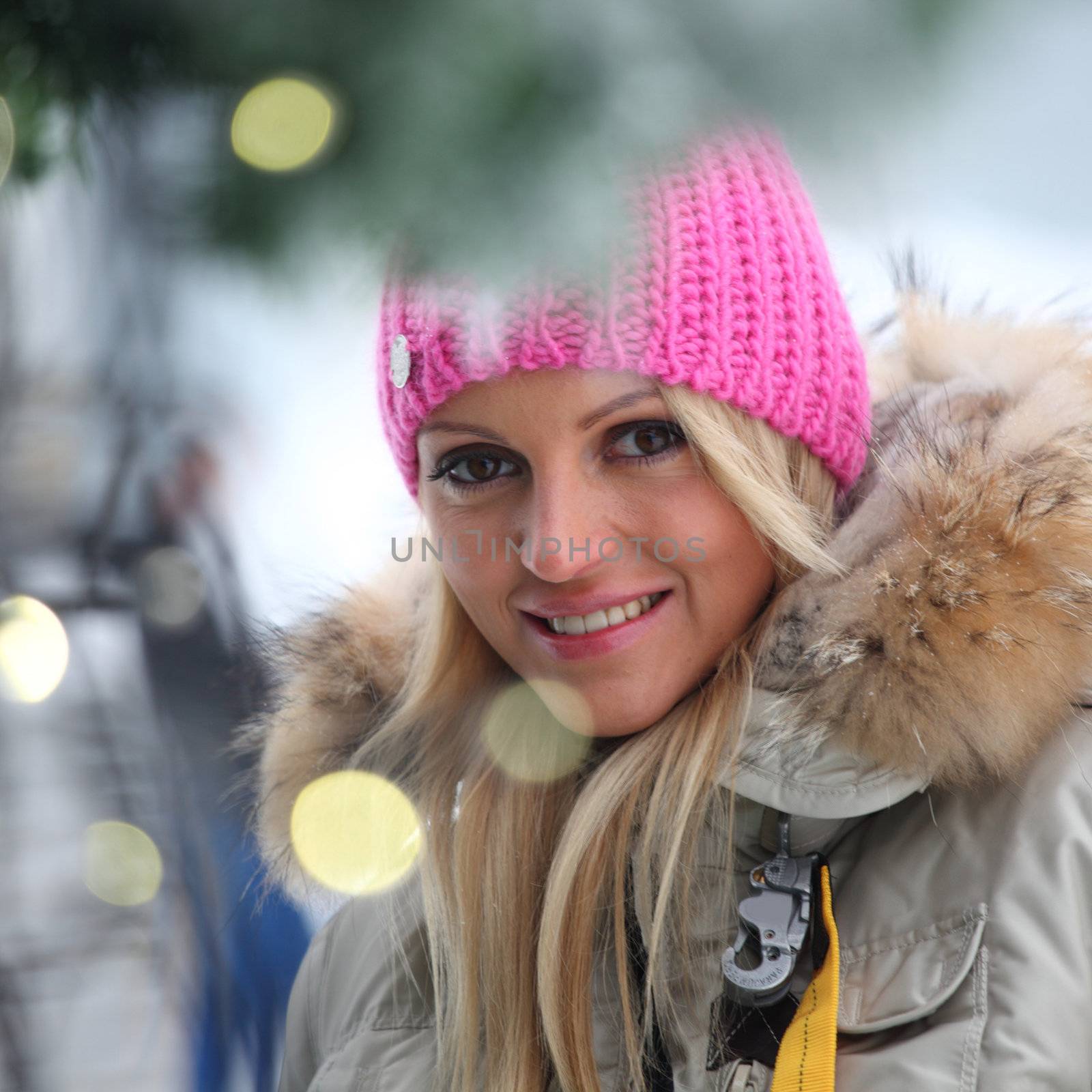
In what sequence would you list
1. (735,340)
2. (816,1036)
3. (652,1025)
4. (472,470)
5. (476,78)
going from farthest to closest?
(472,470), (735,340), (652,1025), (816,1036), (476,78)

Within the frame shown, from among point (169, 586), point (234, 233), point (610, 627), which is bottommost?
point (610, 627)

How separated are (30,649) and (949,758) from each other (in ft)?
3.19

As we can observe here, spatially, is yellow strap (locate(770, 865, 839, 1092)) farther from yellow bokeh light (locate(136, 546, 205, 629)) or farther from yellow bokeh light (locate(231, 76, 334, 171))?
yellow bokeh light (locate(231, 76, 334, 171))

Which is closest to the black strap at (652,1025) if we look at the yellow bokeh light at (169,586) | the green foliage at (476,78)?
the yellow bokeh light at (169,586)

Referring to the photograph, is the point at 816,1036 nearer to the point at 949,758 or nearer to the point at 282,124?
the point at 949,758

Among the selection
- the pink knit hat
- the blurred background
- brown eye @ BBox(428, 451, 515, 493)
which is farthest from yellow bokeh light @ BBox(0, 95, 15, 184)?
brown eye @ BBox(428, 451, 515, 493)

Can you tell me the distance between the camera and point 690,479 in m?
1.45

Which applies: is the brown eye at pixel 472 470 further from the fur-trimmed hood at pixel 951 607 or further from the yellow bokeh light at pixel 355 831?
the yellow bokeh light at pixel 355 831

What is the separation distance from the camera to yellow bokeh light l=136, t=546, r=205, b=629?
52cm

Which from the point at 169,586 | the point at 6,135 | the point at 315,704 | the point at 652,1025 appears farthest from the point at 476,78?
the point at 315,704

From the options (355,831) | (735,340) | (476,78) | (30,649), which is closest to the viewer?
(476,78)

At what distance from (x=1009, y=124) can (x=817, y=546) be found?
1121 mm

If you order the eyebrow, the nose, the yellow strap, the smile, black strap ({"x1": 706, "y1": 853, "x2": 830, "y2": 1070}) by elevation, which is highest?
the eyebrow

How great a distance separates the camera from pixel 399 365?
5.02ft
